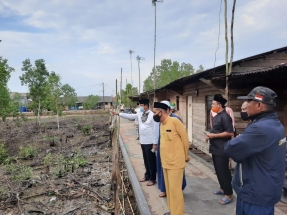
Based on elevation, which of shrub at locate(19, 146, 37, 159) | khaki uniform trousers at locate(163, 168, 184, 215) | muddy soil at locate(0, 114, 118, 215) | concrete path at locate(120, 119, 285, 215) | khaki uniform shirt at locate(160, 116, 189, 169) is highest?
khaki uniform shirt at locate(160, 116, 189, 169)

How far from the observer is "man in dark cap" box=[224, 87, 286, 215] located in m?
1.96

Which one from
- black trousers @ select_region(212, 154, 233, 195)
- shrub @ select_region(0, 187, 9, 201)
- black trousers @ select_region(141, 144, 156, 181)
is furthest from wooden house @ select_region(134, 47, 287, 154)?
shrub @ select_region(0, 187, 9, 201)

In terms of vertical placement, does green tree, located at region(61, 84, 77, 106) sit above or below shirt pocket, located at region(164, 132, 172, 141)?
above

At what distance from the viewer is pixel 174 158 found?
3.47 m

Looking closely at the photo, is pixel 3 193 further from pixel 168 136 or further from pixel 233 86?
pixel 233 86

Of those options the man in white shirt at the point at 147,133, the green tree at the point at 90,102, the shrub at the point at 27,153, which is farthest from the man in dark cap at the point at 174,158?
the green tree at the point at 90,102

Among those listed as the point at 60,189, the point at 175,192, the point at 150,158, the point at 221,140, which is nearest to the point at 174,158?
the point at 175,192

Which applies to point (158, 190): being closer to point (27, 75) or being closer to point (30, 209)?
point (30, 209)

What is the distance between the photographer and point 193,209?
397cm

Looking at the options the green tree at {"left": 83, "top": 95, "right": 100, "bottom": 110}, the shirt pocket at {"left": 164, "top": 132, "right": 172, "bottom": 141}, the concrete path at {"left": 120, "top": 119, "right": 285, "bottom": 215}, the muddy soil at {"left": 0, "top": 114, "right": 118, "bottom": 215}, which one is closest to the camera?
the shirt pocket at {"left": 164, "top": 132, "right": 172, "bottom": 141}

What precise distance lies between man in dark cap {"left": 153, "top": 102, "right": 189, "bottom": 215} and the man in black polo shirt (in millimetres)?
699

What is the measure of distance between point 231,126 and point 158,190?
2.13 m

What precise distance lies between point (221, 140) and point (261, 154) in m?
2.02

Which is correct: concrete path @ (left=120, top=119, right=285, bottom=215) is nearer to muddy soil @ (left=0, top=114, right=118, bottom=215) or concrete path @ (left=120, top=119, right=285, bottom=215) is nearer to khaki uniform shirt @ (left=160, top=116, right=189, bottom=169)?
khaki uniform shirt @ (left=160, top=116, right=189, bottom=169)
